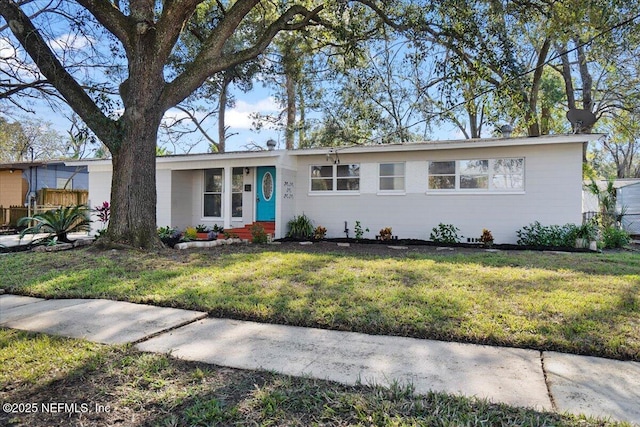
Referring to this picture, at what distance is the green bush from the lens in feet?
34.9

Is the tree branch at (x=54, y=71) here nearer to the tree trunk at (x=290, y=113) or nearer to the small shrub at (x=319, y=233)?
the small shrub at (x=319, y=233)

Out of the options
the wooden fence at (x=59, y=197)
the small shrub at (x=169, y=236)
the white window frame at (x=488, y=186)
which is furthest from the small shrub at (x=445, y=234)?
the wooden fence at (x=59, y=197)

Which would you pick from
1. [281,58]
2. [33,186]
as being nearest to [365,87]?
[281,58]

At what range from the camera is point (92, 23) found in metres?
9.99

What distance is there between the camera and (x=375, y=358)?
320 centimetres

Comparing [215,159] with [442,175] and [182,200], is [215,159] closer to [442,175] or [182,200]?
[182,200]

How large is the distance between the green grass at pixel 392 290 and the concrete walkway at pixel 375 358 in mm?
263

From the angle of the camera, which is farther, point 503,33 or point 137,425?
point 503,33

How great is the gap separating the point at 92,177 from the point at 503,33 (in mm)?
14972

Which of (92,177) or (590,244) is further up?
(92,177)

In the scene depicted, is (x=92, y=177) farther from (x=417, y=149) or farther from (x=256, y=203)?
(x=417, y=149)

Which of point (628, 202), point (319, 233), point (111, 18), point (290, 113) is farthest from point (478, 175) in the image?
point (290, 113)

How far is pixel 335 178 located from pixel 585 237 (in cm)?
719

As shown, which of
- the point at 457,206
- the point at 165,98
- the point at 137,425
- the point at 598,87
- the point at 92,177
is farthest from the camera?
the point at 598,87
